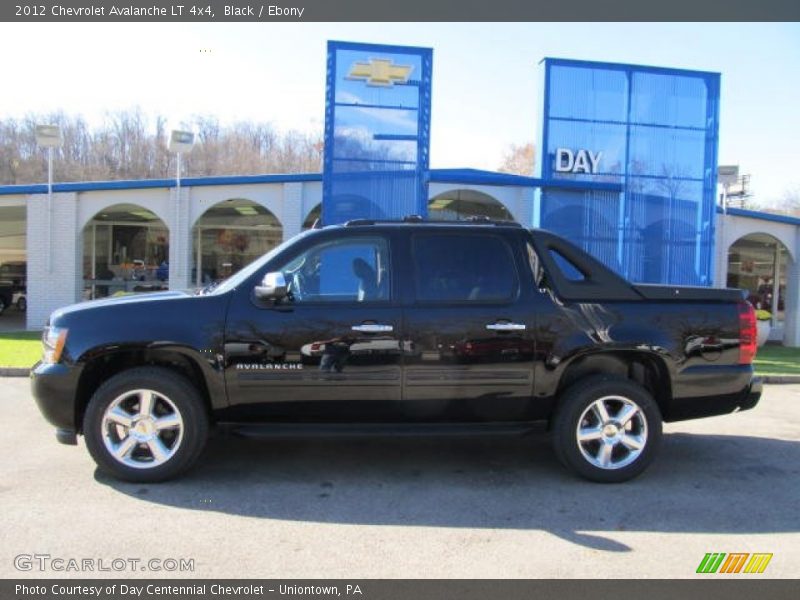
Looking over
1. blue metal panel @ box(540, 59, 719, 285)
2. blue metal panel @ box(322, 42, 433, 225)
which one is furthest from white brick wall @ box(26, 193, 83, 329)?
blue metal panel @ box(540, 59, 719, 285)

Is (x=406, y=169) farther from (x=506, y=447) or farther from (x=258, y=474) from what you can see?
(x=258, y=474)

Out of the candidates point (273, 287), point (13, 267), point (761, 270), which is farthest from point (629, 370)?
point (13, 267)

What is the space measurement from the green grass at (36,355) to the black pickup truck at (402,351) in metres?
5.99

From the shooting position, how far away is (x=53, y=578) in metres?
3.42

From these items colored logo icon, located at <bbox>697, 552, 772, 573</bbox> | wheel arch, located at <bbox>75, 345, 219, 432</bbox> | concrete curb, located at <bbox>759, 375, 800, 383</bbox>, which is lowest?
concrete curb, located at <bbox>759, 375, 800, 383</bbox>

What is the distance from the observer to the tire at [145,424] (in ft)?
15.5

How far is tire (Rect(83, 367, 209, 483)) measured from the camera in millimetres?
4727

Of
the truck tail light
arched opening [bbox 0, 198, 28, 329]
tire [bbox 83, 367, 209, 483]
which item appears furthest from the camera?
arched opening [bbox 0, 198, 28, 329]

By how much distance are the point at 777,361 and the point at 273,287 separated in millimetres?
11518

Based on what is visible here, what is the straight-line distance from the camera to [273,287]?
458 centimetres

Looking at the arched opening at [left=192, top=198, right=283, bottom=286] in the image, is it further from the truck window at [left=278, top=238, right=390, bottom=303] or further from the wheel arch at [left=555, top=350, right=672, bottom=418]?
the wheel arch at [left=555, top=350, right=672, bottom=418]

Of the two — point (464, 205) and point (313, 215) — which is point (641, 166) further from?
point (313, 215)

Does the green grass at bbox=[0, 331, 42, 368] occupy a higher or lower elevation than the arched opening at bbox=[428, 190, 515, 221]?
lower

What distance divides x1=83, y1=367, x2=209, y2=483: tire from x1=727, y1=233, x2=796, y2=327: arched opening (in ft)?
64.0
